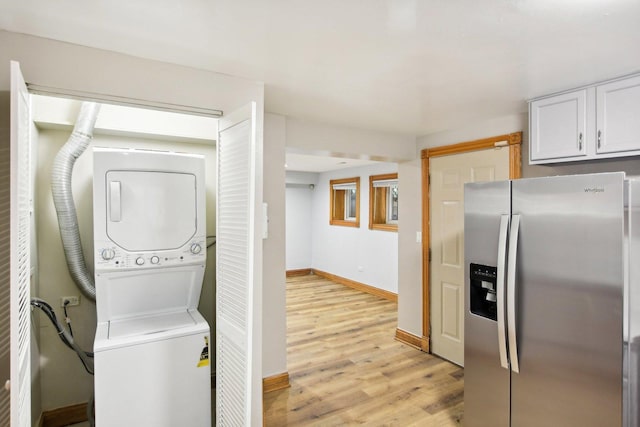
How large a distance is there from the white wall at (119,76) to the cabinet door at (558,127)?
6.11 ft

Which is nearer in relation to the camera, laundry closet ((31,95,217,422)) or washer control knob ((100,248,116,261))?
washer control knob ((100,248,116,261))

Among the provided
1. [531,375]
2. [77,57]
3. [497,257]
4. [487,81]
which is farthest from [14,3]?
[531,375]

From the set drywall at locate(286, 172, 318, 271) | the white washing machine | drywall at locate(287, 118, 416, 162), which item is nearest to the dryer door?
the white washing machine

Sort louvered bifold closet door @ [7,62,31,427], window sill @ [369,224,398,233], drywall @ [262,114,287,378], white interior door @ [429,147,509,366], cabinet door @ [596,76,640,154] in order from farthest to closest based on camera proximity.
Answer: window sill @ [369,224,398,233]
white interior door @ [429,147,509,366]
drywall @ [262,114,287,378]
cabinet door @ [596,76,640,154]
louvered bifold closet door @ [7,62,31,427]

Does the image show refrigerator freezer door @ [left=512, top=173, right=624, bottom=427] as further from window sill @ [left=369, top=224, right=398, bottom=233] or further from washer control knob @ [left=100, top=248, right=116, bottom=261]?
window sill @ [left=369, top=224, right=398, bottom=233]

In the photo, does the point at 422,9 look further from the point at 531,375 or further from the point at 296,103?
the point at 531,375

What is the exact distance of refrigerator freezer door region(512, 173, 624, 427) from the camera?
1.70 meters

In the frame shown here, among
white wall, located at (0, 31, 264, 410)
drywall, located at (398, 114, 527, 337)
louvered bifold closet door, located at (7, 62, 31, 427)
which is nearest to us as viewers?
louvered bifold closet door, located at (7, 62, 31, 427)

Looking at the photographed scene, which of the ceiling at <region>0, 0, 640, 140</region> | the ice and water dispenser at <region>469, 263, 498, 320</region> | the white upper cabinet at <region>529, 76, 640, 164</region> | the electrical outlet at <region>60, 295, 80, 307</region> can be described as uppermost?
the ceiling at <region>0, 0, 640, 140</region>

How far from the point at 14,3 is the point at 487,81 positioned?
2.32 metres

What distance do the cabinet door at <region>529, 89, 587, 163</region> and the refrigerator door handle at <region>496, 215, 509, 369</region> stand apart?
0.65 meters

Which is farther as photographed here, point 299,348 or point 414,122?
point 299,348

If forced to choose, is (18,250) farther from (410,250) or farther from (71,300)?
(410,250)

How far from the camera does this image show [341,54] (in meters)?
1.81
